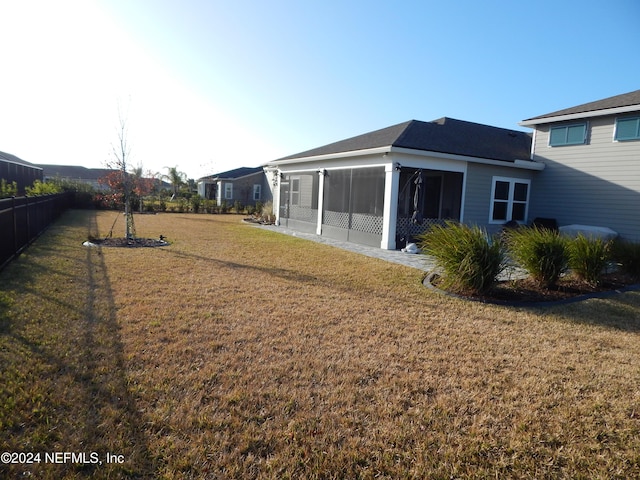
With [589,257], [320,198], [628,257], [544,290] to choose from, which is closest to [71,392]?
[544,290]

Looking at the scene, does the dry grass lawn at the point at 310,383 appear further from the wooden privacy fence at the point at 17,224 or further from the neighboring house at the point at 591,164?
the neighboring house at the point at 591,164

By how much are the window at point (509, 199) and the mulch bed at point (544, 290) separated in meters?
5.63

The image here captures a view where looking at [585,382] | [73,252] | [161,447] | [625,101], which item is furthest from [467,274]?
[625,101]

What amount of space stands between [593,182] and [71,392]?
14835mm

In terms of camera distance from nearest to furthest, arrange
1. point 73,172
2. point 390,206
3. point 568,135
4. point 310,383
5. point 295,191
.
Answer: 1. point 310,383
2. point 390,206
3. point 568,135
4. point 295,191
5. point 73,172

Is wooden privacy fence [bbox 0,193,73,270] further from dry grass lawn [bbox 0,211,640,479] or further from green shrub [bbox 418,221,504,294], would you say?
green shrub [bbox 418,221,504,294]

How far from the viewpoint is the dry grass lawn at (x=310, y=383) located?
7.62 ft

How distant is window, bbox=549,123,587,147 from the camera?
40.9 ft

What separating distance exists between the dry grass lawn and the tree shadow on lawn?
0.04 feet

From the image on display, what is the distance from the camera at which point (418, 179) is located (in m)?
11.2

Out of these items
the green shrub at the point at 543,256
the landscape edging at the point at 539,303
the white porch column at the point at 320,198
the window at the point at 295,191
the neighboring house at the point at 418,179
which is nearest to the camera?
the landscape edging at the point at 539,303

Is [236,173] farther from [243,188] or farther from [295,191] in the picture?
[295,191]

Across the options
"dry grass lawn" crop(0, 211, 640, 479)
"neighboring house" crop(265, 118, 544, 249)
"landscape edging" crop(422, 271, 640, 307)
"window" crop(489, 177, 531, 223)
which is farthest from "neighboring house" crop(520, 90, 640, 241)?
"dry grass lawn" crop(0, 211, 640, 479)

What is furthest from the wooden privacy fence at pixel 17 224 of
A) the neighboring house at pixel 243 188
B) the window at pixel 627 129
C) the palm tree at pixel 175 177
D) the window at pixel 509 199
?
the palm tree at pixel 175 177
